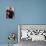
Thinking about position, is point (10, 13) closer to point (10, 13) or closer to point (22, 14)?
point (10, 13)

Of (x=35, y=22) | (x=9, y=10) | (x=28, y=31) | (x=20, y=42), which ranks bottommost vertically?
(x=20, y=42)

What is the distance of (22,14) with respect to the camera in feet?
11.1

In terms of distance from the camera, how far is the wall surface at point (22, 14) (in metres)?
3.35

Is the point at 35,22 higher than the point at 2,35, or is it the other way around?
the point at 35,22

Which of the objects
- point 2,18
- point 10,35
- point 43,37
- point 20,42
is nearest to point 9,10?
point 2,18

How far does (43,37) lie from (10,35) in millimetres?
776

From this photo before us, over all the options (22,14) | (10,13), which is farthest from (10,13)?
(22,14)

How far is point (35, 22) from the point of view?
3.38 metres

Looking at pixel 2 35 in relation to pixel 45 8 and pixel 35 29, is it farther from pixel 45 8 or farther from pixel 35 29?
pixel 45 8

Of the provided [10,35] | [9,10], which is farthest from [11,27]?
[9,10]

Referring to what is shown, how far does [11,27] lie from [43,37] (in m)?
0.79

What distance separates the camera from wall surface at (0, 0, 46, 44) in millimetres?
3352

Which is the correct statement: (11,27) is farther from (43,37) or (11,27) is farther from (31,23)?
→ (43,37)

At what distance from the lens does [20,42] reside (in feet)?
10.7
